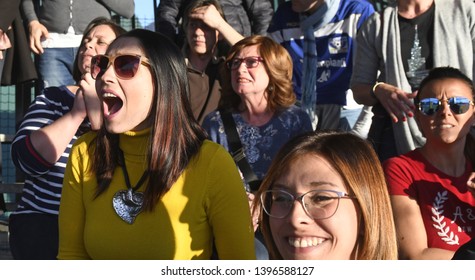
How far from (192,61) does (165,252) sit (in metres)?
3.03

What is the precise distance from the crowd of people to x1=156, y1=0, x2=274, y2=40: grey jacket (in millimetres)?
11

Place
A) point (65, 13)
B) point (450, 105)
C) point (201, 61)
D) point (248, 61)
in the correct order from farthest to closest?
point (65, 13) < point (201, 61) < point (248, 61) < point (450, 105)

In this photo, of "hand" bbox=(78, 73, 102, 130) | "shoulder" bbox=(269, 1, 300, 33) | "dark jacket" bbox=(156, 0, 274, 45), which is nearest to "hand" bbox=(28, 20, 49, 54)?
"dark jacket" bbox=(156, 0, 274, 45)

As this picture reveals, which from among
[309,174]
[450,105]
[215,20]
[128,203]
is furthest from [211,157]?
[215,20]

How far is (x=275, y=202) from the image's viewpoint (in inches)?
110

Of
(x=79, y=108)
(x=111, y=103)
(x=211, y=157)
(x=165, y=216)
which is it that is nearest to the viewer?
(x=165, y=216)

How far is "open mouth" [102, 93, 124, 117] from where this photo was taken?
380 centimetres

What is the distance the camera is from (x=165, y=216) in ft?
11.9

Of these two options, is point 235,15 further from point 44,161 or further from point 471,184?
point 471,184

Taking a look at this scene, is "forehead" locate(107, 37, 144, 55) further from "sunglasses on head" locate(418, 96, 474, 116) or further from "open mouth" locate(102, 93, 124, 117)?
"sunglasses on head" locate(418, 96, 474, 116)

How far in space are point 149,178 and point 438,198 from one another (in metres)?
1.62

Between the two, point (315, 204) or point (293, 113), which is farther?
point (293, 113)

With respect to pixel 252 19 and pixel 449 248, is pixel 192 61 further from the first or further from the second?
pixel 449 248
